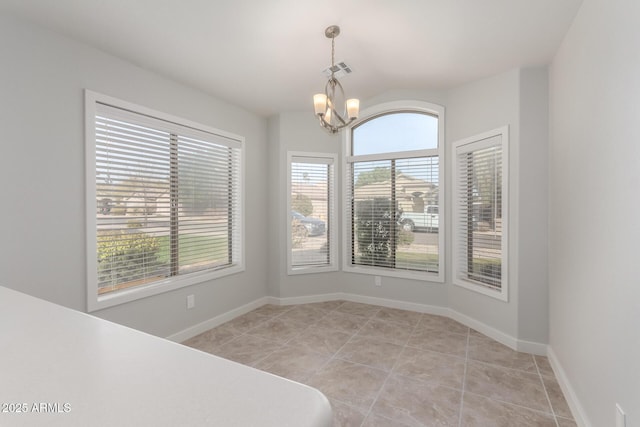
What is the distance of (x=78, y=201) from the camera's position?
2.25 metres

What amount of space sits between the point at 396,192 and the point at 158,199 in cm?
273

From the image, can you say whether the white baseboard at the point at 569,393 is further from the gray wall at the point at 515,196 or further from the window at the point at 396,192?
the window at the point at 396,192

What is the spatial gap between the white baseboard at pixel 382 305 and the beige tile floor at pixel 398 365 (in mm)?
77

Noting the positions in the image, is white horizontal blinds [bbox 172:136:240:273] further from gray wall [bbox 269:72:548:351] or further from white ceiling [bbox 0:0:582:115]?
gray wall [bbox 269:72:548:351]

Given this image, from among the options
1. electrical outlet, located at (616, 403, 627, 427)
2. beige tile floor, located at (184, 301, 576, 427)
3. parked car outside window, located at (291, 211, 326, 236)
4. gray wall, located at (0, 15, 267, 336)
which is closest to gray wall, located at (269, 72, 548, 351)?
beige tile floor, located at (184, 301, 576, 427)

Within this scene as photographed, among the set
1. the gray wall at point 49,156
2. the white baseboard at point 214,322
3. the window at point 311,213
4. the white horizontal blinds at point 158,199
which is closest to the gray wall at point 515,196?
the window at point 311,213

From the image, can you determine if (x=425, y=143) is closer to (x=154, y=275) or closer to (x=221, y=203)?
(x=221, y=203)

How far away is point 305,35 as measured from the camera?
7.66ft

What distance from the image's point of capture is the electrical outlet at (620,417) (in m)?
1.34

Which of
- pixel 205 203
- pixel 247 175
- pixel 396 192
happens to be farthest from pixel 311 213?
pixel 205 203

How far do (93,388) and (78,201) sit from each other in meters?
2.37

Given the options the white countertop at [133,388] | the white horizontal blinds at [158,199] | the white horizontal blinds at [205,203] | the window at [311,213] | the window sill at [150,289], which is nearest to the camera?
the white countertop at [133,388]

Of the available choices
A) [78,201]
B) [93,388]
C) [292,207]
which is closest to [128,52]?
[78,201]

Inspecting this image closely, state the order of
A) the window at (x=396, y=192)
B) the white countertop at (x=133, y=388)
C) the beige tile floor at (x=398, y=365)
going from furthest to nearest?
the window at (x=396, y=192)
the beige tile floor at (x=398, y=365)
the white countertop at (x=133, y=388)
